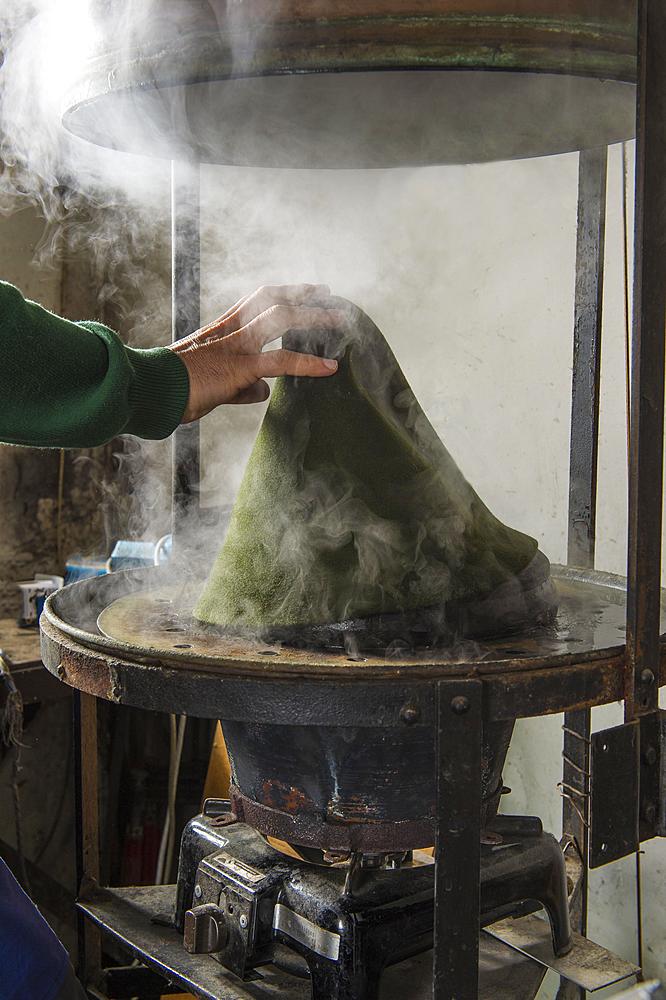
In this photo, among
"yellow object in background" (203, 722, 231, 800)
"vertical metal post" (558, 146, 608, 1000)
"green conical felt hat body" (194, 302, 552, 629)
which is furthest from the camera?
"yellow object in background" (203, 722, 231, 800)

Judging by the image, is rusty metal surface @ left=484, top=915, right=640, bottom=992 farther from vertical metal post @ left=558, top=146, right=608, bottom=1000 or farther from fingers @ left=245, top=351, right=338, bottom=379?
fingers @ left=245, top=351, right=338, bottom=379

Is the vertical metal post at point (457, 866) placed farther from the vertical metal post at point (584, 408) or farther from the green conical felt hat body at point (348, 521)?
the vertical metal post at point (584, 408)

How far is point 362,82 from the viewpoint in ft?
4.27

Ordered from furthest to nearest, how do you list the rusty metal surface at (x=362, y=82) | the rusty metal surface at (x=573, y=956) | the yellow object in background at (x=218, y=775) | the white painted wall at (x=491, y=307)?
1. the yellow object in background at (x=218, y=775)
2. the white painted wall at (x=491, y=307)
3. the rusty metal surface at (x=573, y=956)
4. the rusty metal surface at (x=362, y=82)

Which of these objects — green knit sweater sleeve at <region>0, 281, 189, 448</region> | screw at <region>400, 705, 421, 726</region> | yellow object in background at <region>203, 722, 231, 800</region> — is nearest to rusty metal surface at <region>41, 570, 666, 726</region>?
screw at <region>400, 705, 421, 726</region>

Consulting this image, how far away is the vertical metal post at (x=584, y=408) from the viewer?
1784 mm

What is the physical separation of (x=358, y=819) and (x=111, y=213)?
2.61 m

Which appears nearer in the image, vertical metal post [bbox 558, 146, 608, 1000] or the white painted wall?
vertical metal post [bbox 558, 146, 608, 1000]

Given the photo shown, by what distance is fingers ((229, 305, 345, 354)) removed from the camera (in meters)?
1.35

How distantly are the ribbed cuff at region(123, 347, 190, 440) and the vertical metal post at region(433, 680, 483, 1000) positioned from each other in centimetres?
51

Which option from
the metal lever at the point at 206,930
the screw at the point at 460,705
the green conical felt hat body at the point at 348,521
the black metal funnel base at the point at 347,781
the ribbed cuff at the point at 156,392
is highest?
the ribbed cuff at the point at 156,392

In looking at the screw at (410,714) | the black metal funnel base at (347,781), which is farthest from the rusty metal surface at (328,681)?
the black metal funnel base at (347,781)

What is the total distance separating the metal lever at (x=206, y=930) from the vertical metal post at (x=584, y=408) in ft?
2.21

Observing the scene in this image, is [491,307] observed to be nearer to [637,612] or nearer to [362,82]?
[362,82]
